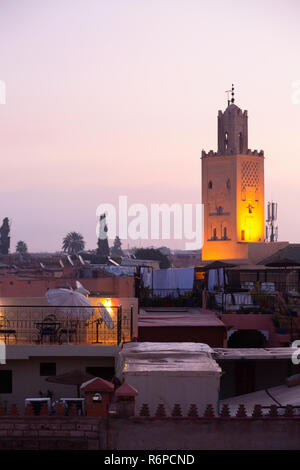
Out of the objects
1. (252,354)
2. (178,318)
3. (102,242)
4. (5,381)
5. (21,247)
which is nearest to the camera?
(252,354)

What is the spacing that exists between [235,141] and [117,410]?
1366 inches

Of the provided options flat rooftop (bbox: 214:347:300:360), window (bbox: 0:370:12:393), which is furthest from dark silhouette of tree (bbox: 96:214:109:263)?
flat rooftop (bbox: 214:347:300:360)

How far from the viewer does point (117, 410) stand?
13.6 meters

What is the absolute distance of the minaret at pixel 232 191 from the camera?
4672 centimetres

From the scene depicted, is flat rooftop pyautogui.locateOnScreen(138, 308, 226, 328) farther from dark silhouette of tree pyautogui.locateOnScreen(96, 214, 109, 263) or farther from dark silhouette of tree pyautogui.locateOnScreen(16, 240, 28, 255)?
dark silhouette of tree pyautogui.locateOnScreen(16, 240, 28, 255)

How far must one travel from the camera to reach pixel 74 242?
116750mm

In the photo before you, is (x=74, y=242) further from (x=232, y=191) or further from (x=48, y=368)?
(x=48, y=368)

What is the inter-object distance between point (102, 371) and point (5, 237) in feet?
303

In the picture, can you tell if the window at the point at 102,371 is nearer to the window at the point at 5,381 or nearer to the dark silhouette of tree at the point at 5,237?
the window at the point at 5,381

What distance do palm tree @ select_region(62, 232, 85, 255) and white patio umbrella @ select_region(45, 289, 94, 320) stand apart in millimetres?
98546

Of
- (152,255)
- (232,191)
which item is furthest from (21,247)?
(232,191)

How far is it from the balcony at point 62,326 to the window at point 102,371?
1.92 ft

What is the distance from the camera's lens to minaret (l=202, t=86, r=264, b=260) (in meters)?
46.7
